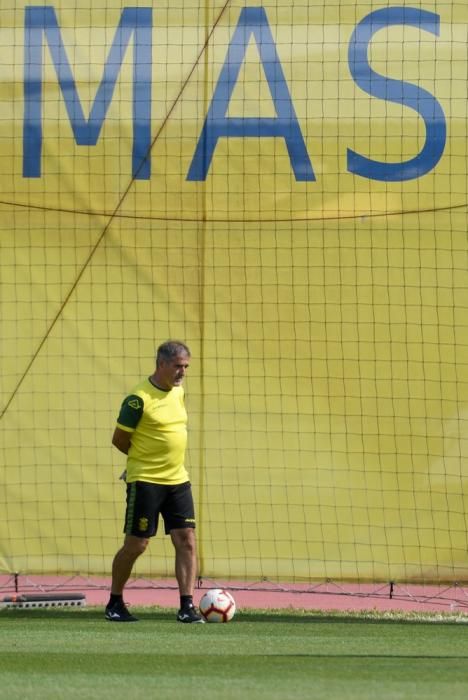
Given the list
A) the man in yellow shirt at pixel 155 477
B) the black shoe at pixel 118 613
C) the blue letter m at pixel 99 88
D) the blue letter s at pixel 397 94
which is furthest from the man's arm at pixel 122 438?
the blue letter s at pixel 397 94

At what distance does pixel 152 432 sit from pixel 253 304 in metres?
2.15

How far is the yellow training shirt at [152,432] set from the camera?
963cm

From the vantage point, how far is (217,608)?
9570 mm

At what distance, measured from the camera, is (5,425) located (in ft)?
38.0

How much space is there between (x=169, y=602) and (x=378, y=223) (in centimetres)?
337

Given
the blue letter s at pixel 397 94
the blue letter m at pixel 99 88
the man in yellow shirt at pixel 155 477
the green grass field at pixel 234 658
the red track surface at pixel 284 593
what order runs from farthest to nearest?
the blue letter m at pixel 99 88 < the blue letter s at pixel 397 94 < the red track surface at pixel 284 593 < the man in yellow shirt at pixel 155 477 < the green grass field at pixel 234 658

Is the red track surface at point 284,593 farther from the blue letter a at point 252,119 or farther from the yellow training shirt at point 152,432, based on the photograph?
the blue letter a at point 252,119

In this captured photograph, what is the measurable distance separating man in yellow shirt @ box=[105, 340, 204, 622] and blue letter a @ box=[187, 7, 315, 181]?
Result: 8.41 ft

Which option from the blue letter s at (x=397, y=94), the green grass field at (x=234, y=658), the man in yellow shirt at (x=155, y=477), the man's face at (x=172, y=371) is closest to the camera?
the green grass field at (x=234, y=658)

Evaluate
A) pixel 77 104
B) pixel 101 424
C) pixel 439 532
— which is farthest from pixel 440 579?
pixel 77 104

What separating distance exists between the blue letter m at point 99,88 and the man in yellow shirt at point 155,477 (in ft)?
8.52

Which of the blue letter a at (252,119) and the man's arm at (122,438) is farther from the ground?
the blue letter a at (252,119)

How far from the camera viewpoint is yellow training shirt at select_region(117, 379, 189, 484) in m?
9.63

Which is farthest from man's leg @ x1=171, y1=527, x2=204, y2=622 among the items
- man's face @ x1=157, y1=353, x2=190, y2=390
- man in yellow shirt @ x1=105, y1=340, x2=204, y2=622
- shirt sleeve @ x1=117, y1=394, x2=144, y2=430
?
man's face @ x1=157, y1=353, x2=190, y2=390
